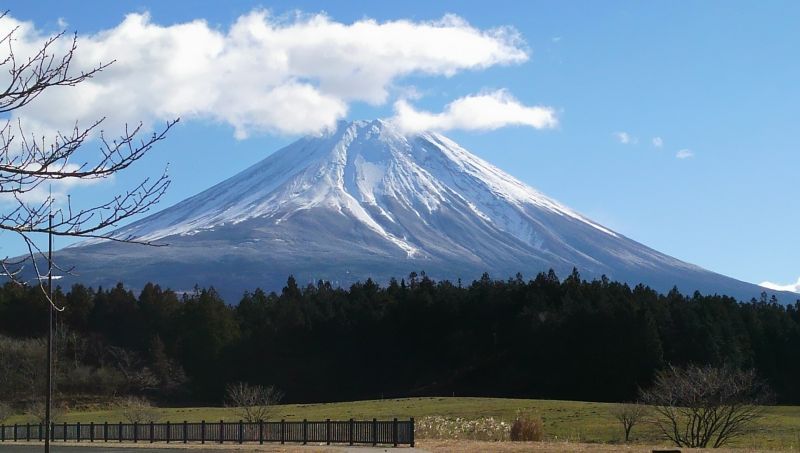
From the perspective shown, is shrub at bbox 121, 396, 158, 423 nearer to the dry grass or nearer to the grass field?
the grass field

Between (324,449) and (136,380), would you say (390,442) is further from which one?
(136,380)

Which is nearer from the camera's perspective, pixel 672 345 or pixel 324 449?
pixel 324 449

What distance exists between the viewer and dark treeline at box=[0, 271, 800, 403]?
75.7 m

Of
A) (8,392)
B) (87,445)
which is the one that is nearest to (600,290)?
(8,392)

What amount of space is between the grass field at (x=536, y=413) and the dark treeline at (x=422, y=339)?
17011 mm

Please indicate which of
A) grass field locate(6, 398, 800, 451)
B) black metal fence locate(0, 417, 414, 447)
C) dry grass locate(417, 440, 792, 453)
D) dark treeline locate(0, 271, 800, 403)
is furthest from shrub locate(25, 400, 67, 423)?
dry grass locate(417, 440, 792, 453)

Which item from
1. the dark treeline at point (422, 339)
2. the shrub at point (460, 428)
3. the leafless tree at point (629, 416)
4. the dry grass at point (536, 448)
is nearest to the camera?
the dry grass at point (536, 448)

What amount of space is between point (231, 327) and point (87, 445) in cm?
5355

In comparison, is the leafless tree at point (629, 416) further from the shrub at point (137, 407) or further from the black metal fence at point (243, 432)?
the shrub at point (137, 407)

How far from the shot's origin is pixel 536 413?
168ft

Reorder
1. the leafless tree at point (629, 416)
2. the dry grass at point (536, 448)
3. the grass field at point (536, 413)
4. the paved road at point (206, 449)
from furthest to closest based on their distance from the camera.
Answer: the leafless tree at point (629, 416) < the grass field at point (536, 413) < the paved road at point (206, 449) < the dry grass at point (536, 448)

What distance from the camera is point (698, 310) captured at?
80812mm

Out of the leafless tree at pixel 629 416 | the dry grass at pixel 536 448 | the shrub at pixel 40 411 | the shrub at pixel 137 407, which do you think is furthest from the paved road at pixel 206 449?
the shrub at pixel 40 411

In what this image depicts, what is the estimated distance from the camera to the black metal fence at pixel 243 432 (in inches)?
1287
